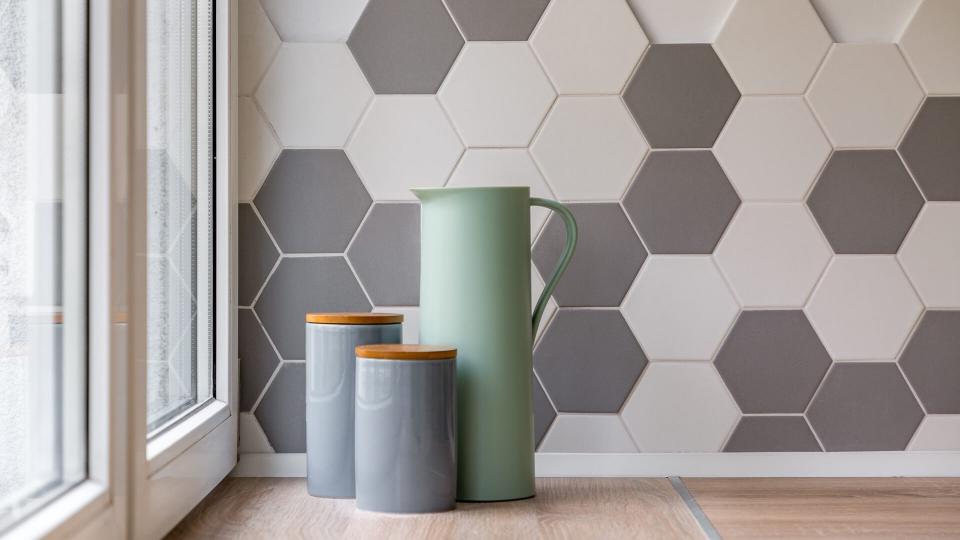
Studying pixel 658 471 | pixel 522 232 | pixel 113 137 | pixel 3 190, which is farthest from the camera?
pixel 658 471

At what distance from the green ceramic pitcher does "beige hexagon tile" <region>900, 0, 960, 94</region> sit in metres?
0.53

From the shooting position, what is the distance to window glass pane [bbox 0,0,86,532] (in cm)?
58

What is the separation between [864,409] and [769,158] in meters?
0.32

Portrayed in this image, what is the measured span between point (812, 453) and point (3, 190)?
93 centimetres

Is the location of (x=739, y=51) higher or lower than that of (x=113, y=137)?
higher

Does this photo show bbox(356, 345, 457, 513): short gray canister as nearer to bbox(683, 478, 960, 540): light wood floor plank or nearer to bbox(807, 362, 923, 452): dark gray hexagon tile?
bbox(683, 478, 960, 540): light wood floor plank

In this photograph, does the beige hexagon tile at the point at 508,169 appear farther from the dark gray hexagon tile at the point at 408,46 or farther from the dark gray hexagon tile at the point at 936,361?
the dark gray hexagon tile at the point at 936,361

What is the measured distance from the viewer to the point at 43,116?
24.9 inches

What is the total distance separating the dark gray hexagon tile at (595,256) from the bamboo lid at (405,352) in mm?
251

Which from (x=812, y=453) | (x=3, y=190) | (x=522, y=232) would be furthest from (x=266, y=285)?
(x=812, y=453)

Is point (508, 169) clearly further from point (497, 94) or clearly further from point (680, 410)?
point (680, 410)

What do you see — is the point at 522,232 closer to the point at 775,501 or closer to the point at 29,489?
the point at 775,501

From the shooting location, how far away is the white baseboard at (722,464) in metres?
1.13

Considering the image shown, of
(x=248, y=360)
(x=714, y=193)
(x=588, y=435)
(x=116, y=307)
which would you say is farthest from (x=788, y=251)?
(x=116, y=307)
